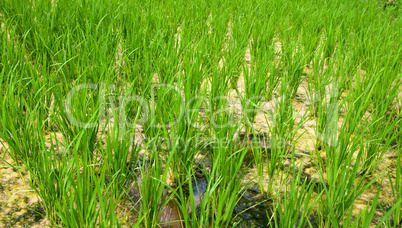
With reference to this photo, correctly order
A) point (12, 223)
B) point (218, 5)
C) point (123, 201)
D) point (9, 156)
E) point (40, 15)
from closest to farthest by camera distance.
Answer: point (12, 223), point (123, 201), point (9, 156), point (40, 15), point (218, 5)

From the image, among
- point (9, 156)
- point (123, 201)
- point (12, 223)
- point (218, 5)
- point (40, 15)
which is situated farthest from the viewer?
point (218, 5)

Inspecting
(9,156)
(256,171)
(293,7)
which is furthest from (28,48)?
(293,7)

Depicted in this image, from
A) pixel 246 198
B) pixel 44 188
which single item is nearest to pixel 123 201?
pixel 44 188

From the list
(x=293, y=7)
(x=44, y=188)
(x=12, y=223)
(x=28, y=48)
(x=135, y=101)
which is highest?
(x=293, y=7)

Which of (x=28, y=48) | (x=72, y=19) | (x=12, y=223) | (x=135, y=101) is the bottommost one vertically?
(x=12, y=223)

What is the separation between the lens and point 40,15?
89.5 inches

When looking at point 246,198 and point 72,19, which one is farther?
point 72,19

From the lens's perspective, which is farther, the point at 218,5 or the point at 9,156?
the point at 218,5

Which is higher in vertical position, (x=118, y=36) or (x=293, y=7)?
(x=293, y=7)

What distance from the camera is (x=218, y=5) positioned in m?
3.51

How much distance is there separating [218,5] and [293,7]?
0.81m

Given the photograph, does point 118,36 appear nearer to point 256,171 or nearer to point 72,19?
point 72,19

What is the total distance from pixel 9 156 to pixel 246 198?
991mm

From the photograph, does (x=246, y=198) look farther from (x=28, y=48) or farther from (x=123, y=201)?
(x=28, y=48)
